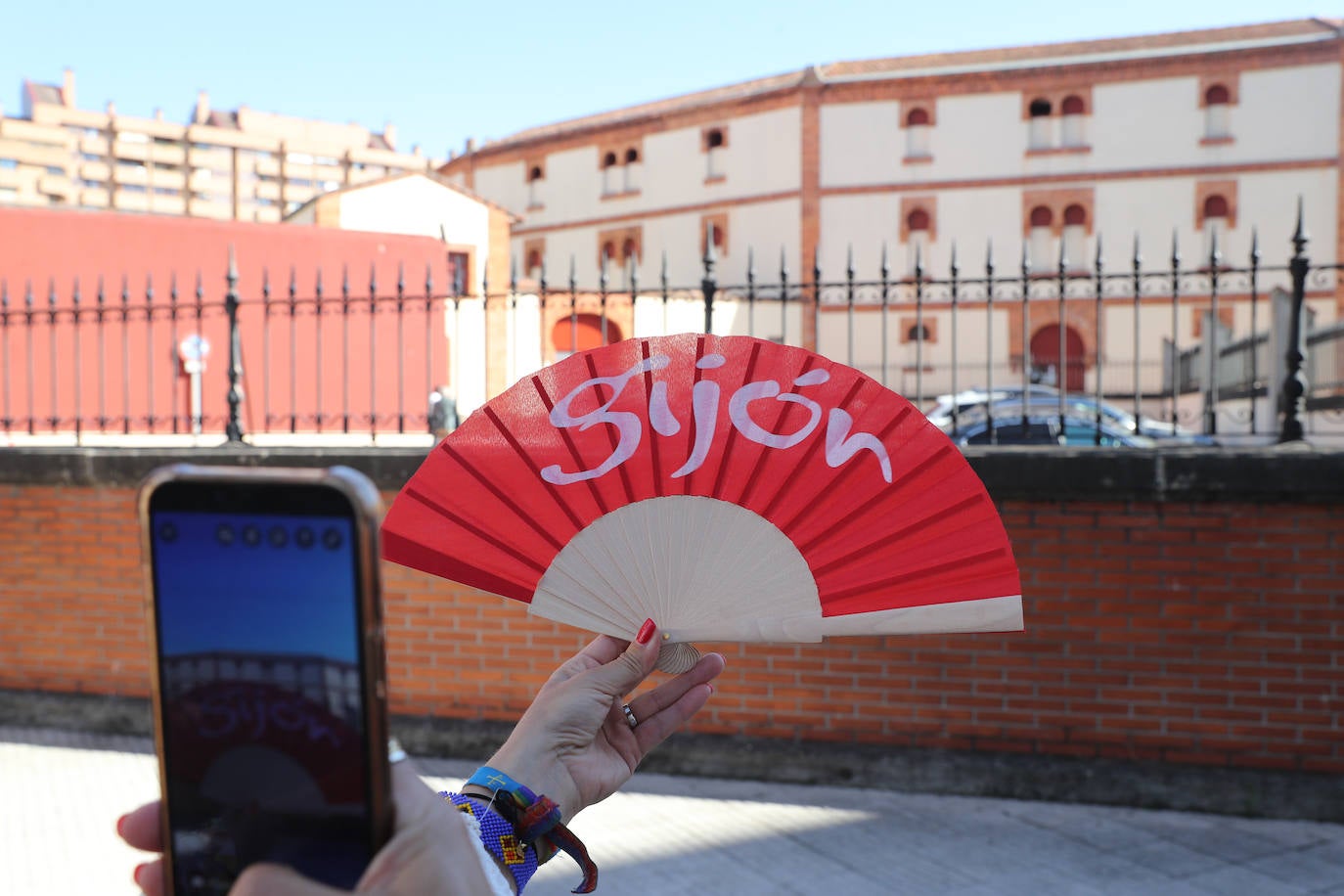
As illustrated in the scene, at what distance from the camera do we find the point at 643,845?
4863 mm

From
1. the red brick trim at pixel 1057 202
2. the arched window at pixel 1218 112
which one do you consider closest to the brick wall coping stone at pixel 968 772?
the red brick trim at pixel 1057 202

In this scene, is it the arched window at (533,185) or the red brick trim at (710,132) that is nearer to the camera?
the red brick trim at (710,132)

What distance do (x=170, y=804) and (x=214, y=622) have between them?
0.16 metres

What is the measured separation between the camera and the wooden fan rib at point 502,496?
1564mm

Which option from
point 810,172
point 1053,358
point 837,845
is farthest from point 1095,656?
point 810,172

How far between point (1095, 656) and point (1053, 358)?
32498mm

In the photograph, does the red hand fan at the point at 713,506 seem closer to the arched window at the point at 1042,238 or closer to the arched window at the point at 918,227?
the arched window at the point at 918,227

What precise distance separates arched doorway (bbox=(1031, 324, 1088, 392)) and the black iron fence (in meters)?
0.11

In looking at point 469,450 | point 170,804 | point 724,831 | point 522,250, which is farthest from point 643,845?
point 522,250

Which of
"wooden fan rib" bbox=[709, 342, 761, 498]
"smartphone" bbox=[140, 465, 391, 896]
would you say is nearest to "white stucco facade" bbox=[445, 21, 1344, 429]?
"wooden fan rib" bbox=[709, 342, 761, 498]

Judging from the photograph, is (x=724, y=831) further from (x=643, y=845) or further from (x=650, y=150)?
(x=650, y=150)

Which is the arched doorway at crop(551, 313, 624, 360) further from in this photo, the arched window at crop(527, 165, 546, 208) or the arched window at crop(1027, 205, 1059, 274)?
the arched window at crop(527, 165, 546, 208)

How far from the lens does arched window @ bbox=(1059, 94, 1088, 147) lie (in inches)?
1385

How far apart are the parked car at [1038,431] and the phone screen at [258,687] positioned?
176 inches
